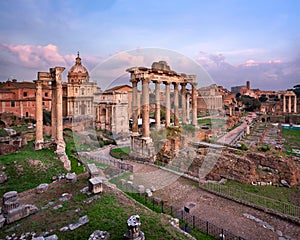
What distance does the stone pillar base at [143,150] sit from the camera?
56.7 ft

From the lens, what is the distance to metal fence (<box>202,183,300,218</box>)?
10.1m

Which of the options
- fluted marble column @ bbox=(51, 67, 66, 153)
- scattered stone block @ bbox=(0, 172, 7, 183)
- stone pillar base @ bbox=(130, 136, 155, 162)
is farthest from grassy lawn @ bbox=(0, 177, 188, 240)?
stone pillar base @ bbox=(130, 136, 155, 162)

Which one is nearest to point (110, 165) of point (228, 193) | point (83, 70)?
point (228, 193)

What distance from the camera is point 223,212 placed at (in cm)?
996

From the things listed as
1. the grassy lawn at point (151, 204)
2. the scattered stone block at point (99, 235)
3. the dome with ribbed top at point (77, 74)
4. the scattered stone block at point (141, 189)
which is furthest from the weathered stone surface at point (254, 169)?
the dome with ribbed top at point (77, 74)

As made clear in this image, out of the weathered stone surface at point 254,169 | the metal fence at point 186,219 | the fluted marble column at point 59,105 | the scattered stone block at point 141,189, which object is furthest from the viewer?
the fluted marble column at point 59,105

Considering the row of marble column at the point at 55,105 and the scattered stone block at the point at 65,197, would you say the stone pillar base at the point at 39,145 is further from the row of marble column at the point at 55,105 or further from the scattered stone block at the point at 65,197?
the scattered stone block at the point at 65,197

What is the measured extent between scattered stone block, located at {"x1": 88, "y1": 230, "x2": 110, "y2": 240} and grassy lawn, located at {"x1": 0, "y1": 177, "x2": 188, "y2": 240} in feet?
0.65

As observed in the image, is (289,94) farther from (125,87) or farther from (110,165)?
(110,165)

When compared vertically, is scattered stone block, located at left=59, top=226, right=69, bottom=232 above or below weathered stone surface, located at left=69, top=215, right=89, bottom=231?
below

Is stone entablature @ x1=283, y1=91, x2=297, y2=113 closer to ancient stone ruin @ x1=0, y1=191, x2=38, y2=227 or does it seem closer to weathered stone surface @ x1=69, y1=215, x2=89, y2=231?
weathered stone surface @ x1=69, y1=215, x2=89, y2=231

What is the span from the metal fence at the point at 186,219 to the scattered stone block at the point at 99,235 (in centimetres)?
340

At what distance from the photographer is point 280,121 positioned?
2073 inches

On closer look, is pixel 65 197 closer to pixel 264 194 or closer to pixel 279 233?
pixel 279 233
